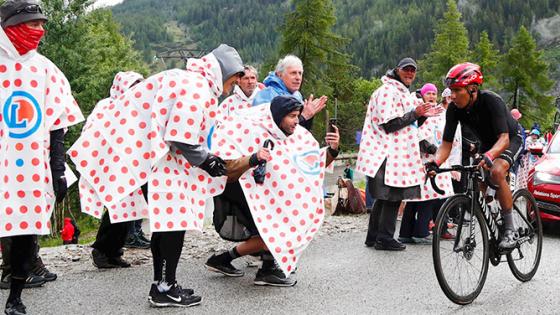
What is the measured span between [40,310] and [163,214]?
1.22 meters

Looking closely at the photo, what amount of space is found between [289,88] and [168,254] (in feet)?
7.73

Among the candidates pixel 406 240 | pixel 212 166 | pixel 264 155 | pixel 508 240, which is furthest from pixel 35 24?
pixel 406 240

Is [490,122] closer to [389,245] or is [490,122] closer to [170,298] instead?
[389,245]

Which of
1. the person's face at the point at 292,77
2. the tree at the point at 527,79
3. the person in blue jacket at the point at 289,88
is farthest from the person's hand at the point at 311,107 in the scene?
the tree at the point at 527,79

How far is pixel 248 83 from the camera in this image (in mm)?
7773

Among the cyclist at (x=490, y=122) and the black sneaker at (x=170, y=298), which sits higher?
the cyclist at (x=490, y=122)

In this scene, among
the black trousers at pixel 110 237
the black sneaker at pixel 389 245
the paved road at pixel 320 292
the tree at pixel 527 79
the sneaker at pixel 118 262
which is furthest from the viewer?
the tree at pixel 527 79

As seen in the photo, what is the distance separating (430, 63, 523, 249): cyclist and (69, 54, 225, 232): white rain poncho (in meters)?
2.02

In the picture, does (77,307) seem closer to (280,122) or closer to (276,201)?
(276,201)

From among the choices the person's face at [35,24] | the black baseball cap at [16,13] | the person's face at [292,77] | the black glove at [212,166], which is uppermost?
the black baseball cap at [16,13]

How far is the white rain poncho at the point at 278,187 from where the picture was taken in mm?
5855

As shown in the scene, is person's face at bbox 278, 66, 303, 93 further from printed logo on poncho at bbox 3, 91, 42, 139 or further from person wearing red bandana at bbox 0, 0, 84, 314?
Result: printed logo on poncho at bbox 3, 91, 42, 139

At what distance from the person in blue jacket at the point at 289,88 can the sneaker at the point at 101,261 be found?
209cm

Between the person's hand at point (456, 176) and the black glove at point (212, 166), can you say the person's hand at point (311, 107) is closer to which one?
the black glove at point (212, 166)
